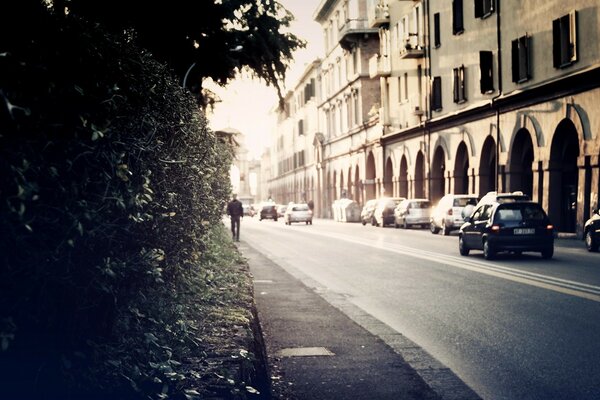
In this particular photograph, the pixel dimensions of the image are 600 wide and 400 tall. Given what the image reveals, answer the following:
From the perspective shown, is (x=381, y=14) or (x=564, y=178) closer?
(x=564, y=178)

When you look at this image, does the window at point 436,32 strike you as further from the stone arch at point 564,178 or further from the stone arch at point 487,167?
the stone arch at point 564,178

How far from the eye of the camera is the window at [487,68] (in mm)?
34594

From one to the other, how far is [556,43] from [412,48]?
1655 centimetres

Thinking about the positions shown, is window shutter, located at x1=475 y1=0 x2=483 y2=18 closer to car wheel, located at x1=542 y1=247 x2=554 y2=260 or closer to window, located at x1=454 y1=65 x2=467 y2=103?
→ window, located at x1=454 y1=65 x2=467 y2=103

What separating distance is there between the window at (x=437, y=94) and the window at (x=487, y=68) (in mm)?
6904

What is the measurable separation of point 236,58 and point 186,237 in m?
10.6

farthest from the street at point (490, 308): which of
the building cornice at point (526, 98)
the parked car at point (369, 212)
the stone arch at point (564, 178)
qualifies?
the parked car at point (369, 212)

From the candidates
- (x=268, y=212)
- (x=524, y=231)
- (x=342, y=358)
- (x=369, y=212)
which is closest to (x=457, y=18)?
(x=369, y=212)

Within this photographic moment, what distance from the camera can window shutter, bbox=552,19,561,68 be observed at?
28.4 metres

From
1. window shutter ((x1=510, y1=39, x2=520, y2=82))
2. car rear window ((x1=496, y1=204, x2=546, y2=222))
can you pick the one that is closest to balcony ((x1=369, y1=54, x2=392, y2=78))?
window shutter ((x1=510, y1=39, x2=520, y2=82))

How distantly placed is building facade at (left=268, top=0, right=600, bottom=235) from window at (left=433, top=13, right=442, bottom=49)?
0.07 meters

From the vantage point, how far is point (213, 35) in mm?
15344

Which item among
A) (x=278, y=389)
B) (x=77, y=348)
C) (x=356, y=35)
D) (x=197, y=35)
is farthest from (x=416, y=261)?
(x=356, y=35)

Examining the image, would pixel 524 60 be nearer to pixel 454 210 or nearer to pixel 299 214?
pixel 454 210
